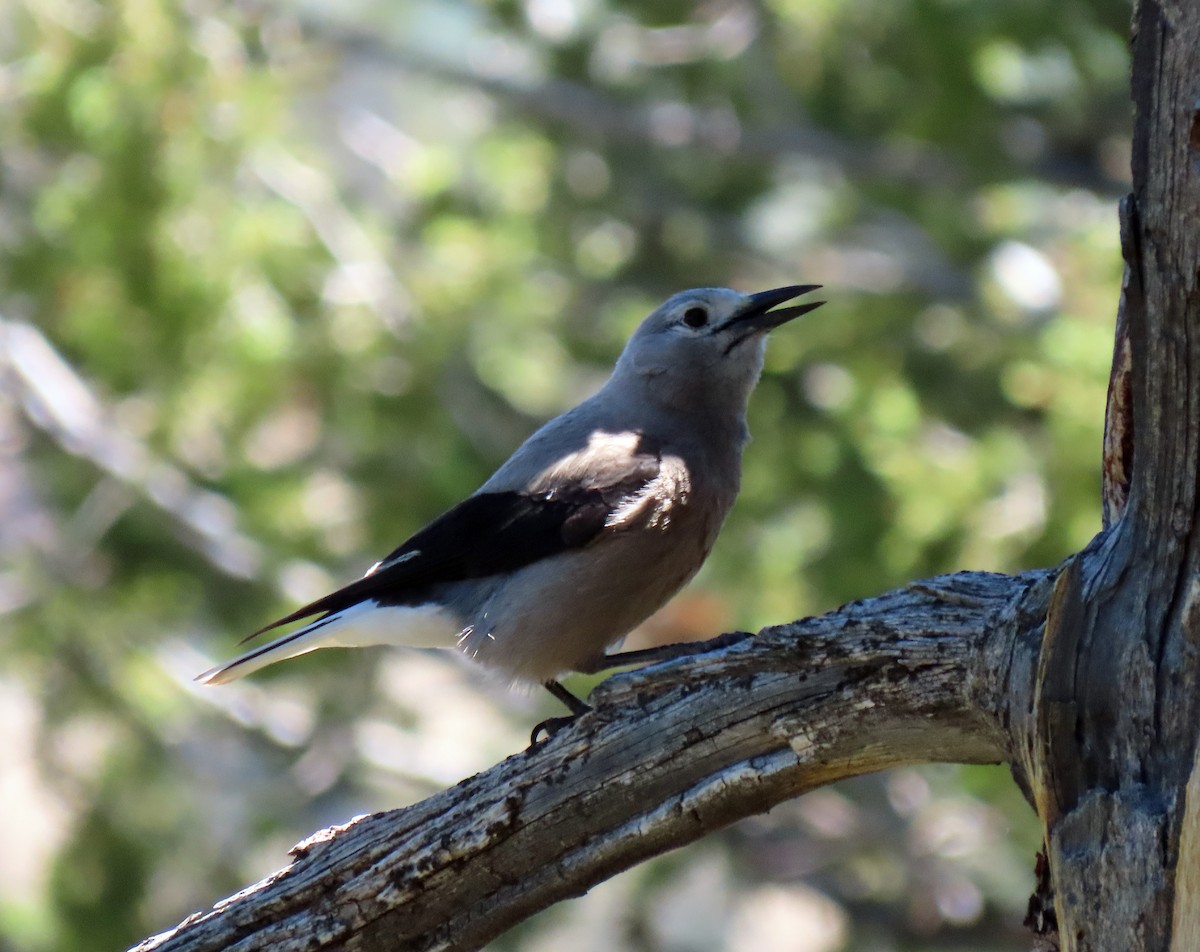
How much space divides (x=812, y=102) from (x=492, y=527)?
5.91 m

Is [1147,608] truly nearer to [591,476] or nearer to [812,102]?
[591,476]

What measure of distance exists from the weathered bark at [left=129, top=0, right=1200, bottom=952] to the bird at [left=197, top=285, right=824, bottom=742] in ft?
2.80

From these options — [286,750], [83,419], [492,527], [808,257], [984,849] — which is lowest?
[492,527]

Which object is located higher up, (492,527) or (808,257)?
(808,257)

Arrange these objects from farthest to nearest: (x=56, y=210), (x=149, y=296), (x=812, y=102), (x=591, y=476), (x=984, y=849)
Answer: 1. (x=812, y=102)
2. (x=984, y=849)
3. (x=56, y=210)
4. (x=149, y=296)
5. (x=591, y=476)

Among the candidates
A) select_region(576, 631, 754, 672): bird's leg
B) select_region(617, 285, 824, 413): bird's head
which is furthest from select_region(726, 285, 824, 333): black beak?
select_region(576, 631, 754, 672): bird's leg

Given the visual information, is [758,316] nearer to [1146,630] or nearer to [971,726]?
[971,726]

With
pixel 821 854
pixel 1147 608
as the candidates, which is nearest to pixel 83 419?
pixel 821 854

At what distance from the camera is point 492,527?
156 inches

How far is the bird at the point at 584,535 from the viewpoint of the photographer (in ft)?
12.2

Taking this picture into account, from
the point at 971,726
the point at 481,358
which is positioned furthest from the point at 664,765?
the point at 481,358

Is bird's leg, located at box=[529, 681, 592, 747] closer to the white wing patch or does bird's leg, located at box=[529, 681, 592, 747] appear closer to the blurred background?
the white wing patch

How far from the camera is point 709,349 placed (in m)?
4.25

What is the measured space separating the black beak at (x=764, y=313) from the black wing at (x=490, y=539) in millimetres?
601
